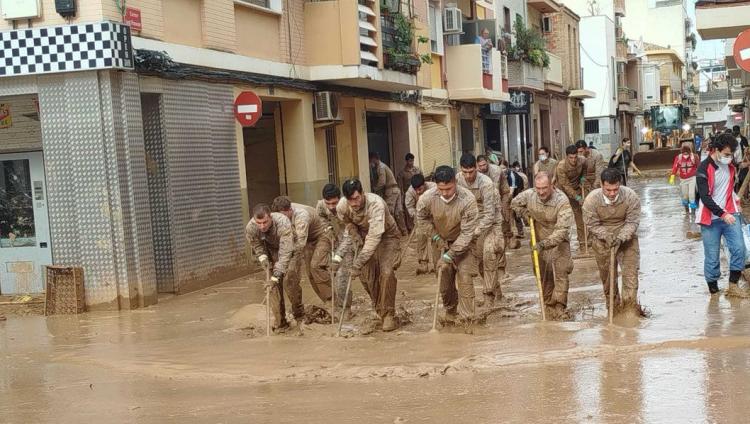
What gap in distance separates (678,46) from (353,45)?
2807 inches

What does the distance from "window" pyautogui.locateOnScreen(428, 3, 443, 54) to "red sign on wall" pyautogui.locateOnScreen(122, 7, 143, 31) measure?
13472mm

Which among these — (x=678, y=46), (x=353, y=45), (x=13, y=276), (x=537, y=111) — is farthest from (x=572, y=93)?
(x=678, y=46)

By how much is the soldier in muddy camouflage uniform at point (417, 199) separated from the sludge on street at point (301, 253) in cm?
5

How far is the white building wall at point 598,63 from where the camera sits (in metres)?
49.1

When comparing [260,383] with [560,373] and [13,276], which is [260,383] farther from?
[13,276]

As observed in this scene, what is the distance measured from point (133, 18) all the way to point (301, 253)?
4.10 meters

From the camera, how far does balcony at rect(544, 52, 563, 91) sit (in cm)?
3622

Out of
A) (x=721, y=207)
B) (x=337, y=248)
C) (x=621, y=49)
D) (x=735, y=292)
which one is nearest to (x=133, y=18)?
(x=337, y=248)

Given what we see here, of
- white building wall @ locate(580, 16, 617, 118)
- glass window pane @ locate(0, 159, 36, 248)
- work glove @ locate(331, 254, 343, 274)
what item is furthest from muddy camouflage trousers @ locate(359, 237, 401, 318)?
Result: white building wall @ locate(580, 16, 617, 118)

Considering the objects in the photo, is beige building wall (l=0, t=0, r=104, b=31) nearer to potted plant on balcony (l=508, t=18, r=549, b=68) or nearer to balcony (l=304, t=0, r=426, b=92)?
balcony (l=304, t=0, r=426, b=92)

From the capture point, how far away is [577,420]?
595 centimetres

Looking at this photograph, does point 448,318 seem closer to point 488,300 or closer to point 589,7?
point 488,300

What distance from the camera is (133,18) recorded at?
486 inches

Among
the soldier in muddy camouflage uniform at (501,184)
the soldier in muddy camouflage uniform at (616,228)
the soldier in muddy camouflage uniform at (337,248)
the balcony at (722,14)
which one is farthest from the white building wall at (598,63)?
the soldier in muddy camouflage uniform at (616,228)
